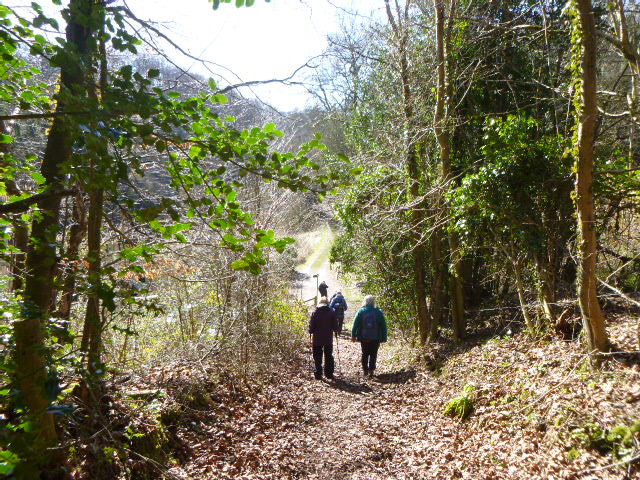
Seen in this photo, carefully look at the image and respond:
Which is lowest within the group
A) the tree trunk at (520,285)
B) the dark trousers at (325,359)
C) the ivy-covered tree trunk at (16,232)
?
the dark trousers at (325,359)

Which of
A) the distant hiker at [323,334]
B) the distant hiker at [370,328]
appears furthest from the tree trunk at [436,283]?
the distant hiker at [323,334]

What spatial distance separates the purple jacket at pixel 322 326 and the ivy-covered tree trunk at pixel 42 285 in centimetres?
723

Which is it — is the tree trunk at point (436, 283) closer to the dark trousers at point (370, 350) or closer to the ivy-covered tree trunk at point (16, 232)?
the dark trousers at point (370, 350)

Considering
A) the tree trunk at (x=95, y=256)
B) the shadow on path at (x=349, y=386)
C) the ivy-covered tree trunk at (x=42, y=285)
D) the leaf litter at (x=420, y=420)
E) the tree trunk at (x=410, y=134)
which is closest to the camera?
the ivy-covered tree trunk at (x=42, y=285)

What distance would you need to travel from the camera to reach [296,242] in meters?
4.52

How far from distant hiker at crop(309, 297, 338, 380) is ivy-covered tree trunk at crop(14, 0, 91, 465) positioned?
724cm

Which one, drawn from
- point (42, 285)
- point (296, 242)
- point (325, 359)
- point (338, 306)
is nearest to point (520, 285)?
point (325, 359)

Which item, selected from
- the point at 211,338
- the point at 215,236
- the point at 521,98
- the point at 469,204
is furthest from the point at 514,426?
the point at 521,98

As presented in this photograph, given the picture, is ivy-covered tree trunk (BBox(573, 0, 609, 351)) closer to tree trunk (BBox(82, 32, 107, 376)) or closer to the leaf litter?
the leaf litter

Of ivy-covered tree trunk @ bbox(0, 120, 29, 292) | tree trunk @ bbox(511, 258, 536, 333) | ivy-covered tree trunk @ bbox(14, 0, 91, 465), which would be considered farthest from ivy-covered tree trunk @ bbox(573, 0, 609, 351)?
ivy-covered tree trunk @ bbox(0, 120, 29, 292)

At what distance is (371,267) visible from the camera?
13211 millimetres

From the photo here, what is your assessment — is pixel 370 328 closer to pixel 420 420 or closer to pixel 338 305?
pixel 420 420

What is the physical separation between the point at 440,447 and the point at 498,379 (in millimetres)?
1461

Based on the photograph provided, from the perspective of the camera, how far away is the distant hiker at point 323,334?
32.5ft
